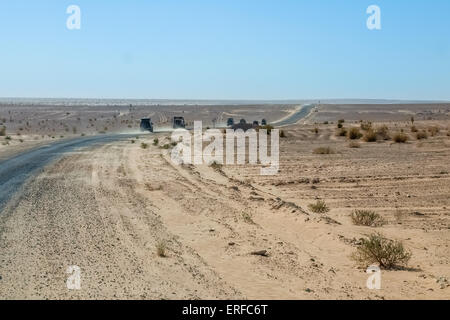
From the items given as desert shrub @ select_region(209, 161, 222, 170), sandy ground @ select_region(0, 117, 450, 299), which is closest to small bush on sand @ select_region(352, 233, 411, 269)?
sandy ground @ select_region(0, 117, 450, 299)

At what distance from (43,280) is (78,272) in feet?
2.02

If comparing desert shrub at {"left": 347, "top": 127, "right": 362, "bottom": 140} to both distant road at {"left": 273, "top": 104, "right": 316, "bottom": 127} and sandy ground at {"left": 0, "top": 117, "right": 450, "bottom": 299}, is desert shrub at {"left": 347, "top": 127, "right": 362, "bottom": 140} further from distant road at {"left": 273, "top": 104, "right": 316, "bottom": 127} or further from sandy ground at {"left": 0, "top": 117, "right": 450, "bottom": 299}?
distant road at {"left": 273, "top": 104, "right": 316, "bottom": 127}

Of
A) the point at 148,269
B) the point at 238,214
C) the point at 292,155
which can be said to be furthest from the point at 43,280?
the point at 292,155

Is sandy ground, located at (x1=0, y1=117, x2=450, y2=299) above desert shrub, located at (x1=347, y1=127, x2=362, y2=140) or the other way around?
the other way around

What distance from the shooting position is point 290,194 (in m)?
18.3

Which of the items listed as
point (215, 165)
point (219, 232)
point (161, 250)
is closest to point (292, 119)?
point (215, 165)

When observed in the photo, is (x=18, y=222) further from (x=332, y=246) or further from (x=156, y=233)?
(x=332, y=246)

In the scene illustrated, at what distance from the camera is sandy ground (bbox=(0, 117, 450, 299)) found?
28.9 feet

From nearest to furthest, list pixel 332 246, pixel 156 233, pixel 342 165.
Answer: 1. pixel 332 246
2. pixel 156 233
3. pixel 342 165

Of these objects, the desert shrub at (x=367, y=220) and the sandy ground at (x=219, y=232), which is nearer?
the sandy ground at (x=219, y=232)

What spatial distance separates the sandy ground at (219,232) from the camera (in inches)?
347

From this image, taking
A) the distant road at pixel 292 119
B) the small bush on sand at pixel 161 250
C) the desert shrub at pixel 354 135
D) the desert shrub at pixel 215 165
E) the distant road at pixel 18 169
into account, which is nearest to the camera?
the small bush on sand at pixel 161 250

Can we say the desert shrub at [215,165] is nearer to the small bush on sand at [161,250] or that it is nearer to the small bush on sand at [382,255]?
the small bush on sand at [161,250]

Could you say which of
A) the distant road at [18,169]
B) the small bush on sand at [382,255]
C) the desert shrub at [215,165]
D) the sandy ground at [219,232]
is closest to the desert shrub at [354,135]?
the sandy ground at [219,232]
